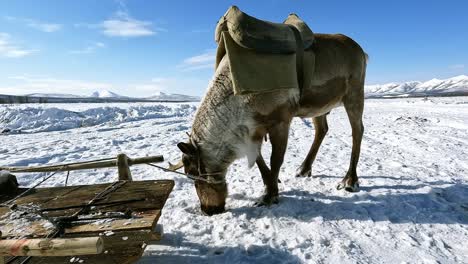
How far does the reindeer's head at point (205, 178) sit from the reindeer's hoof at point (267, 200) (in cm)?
48

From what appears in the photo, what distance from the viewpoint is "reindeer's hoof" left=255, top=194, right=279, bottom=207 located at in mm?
4547

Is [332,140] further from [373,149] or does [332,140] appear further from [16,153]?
[16,153]

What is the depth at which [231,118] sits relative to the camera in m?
4.41

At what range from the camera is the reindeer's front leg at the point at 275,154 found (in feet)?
14.9

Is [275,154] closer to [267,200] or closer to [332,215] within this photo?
[267,200]

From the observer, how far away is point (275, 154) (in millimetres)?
4625

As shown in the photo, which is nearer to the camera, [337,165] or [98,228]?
[98,228]

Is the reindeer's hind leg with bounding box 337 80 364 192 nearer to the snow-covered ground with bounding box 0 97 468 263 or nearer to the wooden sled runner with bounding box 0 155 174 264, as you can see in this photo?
the snow-covered ground with bounding box 0 97 468 263

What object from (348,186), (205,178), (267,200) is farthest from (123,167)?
(348,186)

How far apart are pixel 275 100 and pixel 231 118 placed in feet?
2.05

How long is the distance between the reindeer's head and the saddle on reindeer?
3.39ft

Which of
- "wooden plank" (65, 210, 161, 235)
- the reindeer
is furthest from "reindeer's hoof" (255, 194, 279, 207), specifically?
"wooden plank" (65, 210, 161, 235)

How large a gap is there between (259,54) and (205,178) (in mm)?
1771

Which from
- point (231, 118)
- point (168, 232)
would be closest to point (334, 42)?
point (231, 118)
